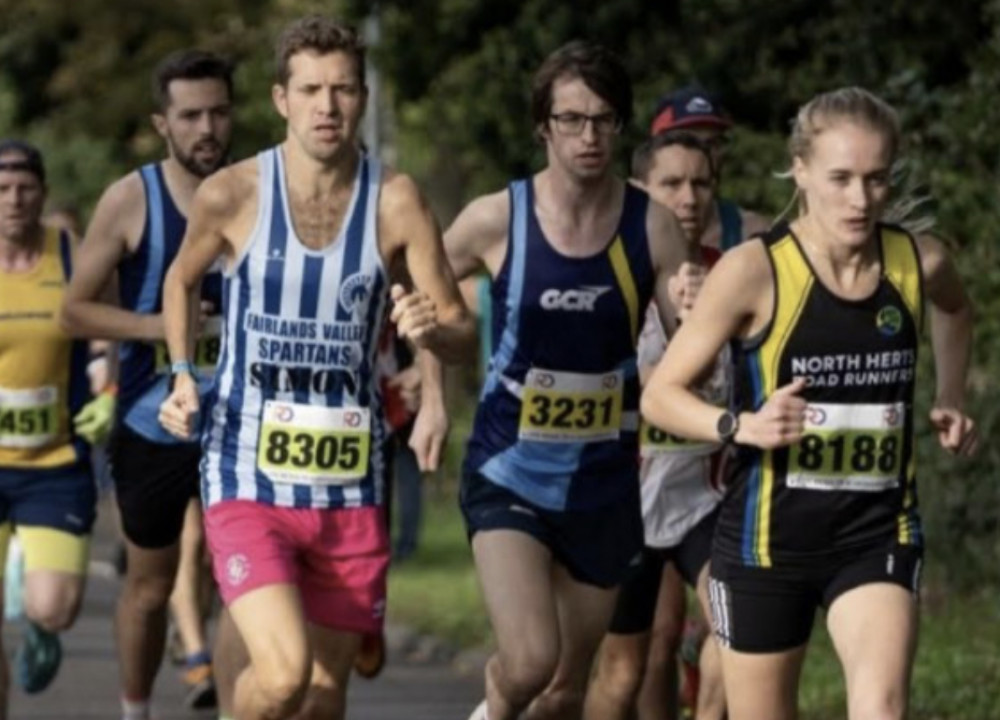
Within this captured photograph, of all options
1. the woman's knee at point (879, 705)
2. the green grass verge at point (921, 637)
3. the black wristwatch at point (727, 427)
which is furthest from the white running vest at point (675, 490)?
the woman's knee at point (879, 705)

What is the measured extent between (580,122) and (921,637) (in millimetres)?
5517

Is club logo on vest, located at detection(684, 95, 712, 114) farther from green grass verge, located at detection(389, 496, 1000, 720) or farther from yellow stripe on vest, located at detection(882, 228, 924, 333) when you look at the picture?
yellow stripe on vest, located at detection(882, 228, 924, 333)

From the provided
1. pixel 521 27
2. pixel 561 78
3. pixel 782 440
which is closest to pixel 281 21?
pixel 521 27

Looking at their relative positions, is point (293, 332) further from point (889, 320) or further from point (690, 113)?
point (690, 113)

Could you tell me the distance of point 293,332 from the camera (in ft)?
31.7

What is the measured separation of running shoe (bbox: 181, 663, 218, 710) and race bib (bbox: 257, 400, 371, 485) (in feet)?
14.5

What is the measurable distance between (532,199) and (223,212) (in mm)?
1079

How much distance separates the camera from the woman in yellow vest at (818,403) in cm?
868

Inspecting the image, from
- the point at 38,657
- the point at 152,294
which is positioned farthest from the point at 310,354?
the point at 38,657

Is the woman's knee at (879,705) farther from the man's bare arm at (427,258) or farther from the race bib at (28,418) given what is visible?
the race bib at (28,418)

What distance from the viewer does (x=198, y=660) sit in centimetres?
1401

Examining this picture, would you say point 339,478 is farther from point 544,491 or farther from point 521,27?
point 521,27

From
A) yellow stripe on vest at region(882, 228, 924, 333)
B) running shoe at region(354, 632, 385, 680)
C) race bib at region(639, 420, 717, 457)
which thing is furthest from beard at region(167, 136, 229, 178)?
yellow stripe on vest at region(882, 228, 924, 333)

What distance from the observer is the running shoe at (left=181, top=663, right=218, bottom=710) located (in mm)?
14047
